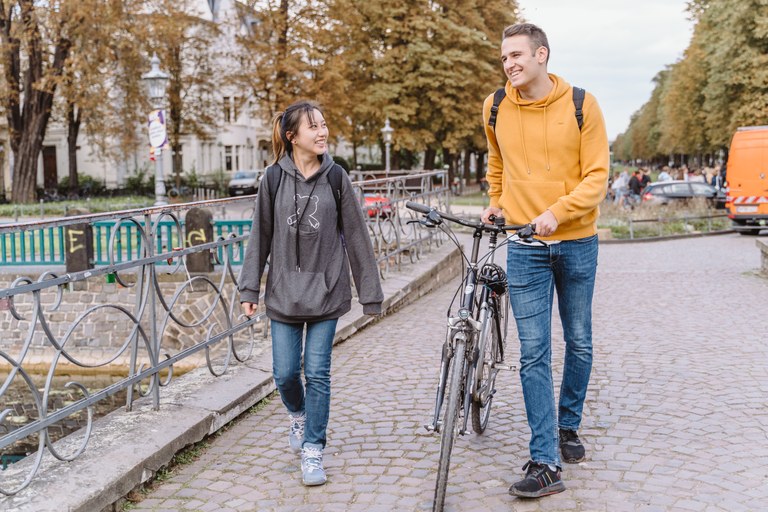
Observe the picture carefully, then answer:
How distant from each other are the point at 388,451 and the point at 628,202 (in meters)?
28.6

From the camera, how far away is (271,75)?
35.0 metres

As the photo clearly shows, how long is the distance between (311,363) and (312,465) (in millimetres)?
487

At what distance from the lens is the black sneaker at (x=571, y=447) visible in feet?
15.0

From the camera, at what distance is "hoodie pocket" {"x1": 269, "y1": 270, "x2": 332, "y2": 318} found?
4.27 m

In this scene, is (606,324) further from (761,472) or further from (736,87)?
(736,87)

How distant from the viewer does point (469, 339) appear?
4.16 m

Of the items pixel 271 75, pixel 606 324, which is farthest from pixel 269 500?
pixel 271 75

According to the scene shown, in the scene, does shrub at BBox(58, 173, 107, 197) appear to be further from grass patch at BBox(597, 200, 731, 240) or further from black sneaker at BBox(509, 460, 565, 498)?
black sneaker at BBox(509, 460, 565, 498)

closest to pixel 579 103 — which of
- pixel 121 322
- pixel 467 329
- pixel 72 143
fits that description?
pixel 467 329

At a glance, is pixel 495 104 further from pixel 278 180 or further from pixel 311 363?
pixel 311 363

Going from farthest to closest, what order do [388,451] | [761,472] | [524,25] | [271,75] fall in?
1. [271,75]
2. [388,451]
3. [761,472]
4. [524,25]

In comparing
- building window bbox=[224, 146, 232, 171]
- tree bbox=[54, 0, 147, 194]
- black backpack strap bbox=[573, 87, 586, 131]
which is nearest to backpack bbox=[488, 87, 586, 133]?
black backpack strap bbox=[573, 87, 586, 131]

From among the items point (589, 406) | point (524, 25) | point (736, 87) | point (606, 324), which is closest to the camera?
point (524, 25)

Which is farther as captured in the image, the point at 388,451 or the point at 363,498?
the point at 388,451
